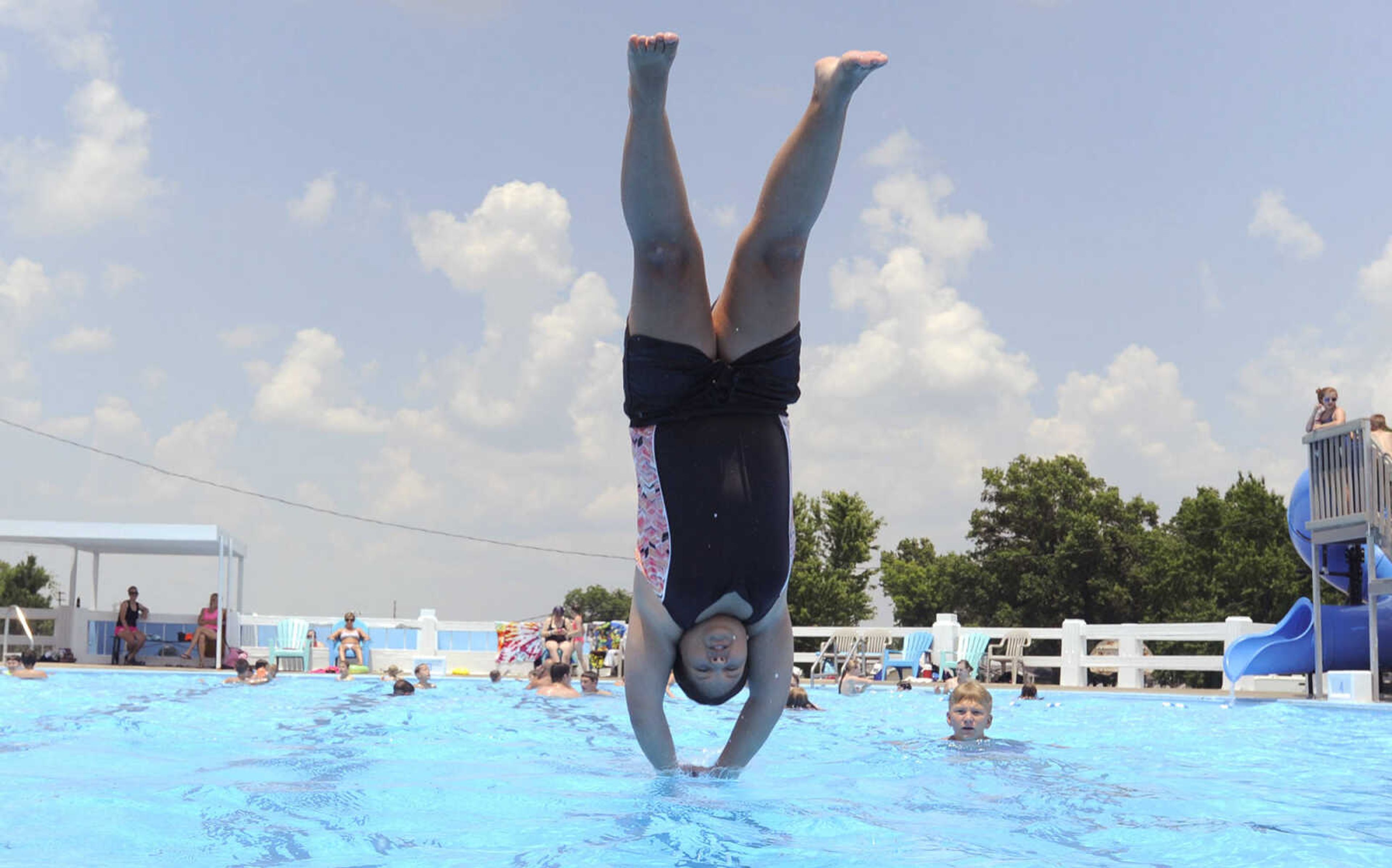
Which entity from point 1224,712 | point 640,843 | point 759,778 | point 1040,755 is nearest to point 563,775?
point 759,778

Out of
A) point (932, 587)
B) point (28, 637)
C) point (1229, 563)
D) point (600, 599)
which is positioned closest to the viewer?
point (28, 637)

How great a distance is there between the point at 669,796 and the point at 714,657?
0.57 metres

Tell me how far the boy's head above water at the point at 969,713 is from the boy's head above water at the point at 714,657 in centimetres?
282

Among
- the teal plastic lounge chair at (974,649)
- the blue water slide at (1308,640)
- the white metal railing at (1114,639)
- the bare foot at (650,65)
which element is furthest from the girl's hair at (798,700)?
the bare foot at (650,65)

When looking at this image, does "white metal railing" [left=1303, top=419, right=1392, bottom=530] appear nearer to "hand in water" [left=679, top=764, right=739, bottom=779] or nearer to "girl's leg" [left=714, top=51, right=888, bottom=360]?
"hand in water" [left=679, top=764, right=739, bottom=779]

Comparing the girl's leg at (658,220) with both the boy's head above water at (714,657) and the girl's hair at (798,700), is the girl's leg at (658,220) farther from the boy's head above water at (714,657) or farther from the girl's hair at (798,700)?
the girl's hair at (798,700)

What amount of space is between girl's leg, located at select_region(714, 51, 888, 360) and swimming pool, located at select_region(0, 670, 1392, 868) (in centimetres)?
179

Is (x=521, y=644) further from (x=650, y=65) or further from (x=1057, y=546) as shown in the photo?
(x=1057, y=546)

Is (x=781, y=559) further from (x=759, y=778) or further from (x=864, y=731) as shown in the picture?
(x=864, y=731)

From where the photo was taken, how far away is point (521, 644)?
20500 millimetres

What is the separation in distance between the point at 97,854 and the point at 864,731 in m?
6.98

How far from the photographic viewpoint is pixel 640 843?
3.51 meters

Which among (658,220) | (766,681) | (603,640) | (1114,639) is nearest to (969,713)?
(766,681)

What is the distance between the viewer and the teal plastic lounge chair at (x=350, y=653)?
20.0 m
